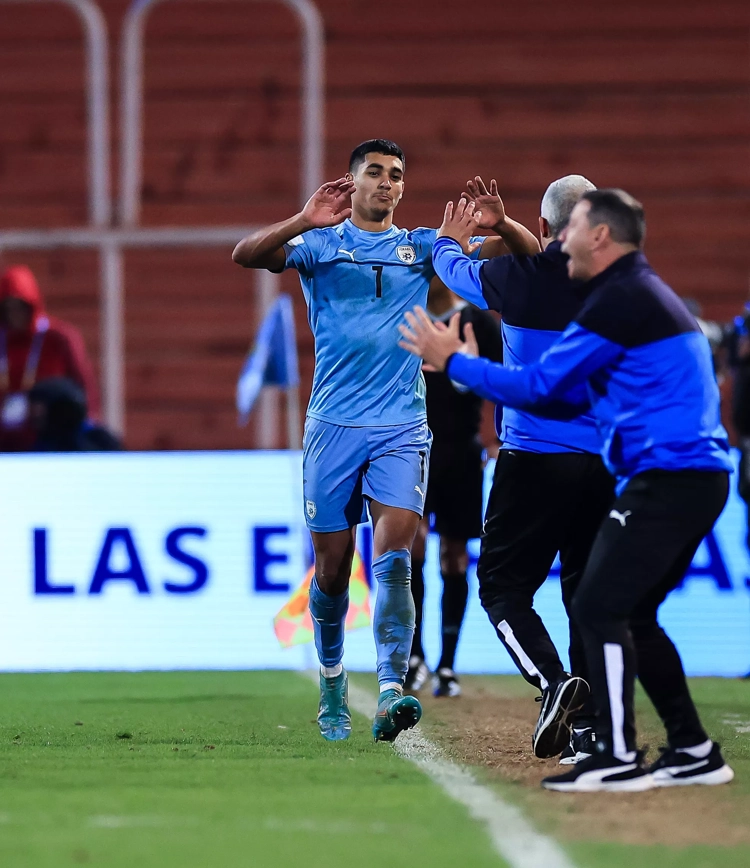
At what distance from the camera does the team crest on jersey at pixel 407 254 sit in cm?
610

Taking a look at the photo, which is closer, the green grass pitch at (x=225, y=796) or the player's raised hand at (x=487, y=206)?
the green grass pitch at (x=225, y=796)

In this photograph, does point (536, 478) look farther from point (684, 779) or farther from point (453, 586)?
point (453, 586)

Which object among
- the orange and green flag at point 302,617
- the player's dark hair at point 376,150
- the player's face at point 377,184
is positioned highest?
the player's dark hair at point 376,150

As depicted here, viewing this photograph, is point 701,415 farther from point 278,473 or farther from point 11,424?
point 11,424

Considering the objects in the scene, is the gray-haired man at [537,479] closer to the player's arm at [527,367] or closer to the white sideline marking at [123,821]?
the player's arm at [527,367]

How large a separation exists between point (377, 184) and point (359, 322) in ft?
1.85

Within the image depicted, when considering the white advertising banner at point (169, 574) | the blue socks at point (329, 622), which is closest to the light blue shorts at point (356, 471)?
the blue socks at point (329, 622)

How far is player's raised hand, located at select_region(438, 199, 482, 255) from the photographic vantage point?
235 inches

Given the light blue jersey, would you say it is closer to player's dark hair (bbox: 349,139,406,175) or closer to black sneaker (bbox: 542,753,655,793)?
player's dark hair (bbox: 349,139,406,175)

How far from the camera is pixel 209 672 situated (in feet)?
29.7

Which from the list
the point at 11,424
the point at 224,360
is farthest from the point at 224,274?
the point at 11,424

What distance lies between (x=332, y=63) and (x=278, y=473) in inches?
274

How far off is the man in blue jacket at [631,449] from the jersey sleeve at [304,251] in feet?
4.19

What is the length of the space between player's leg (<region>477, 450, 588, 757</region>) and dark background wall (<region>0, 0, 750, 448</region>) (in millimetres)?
9541
